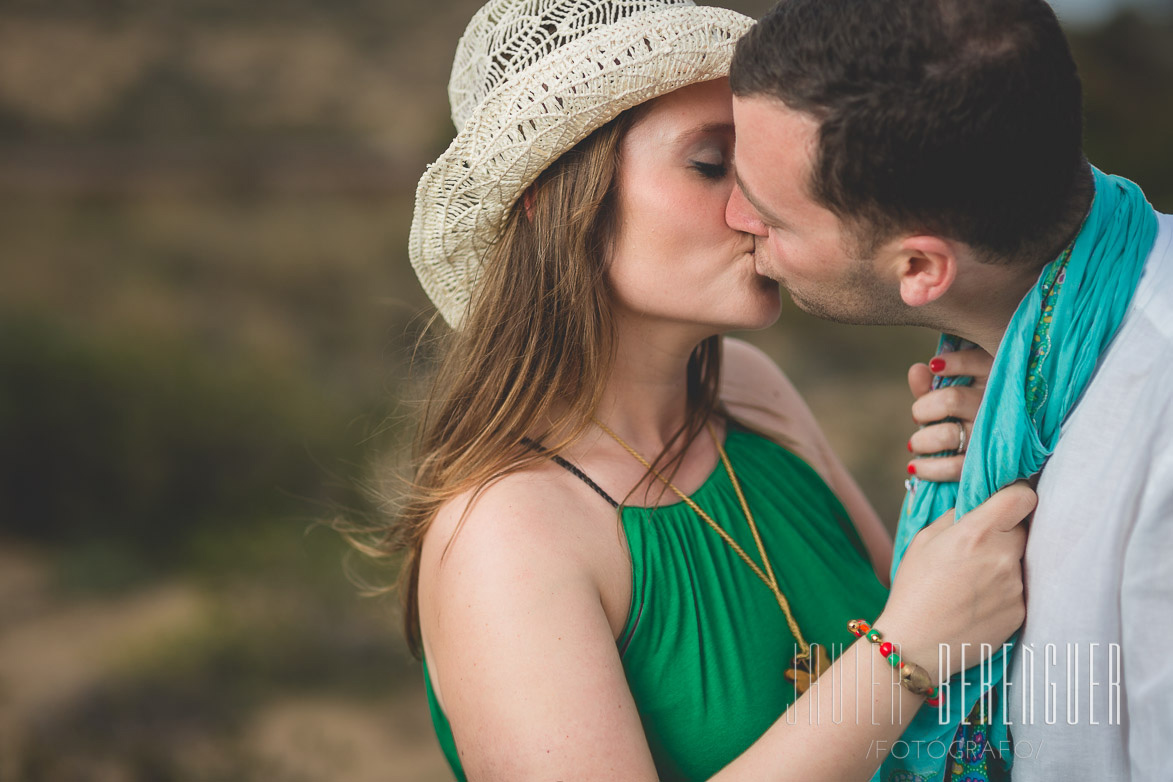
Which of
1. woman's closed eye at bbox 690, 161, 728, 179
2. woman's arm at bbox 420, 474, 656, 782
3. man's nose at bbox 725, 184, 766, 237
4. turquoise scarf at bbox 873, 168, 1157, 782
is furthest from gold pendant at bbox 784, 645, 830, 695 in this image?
woman's closed eye at bbox 690, 161, 728, 179

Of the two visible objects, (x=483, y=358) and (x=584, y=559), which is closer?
(x=584, y=559)

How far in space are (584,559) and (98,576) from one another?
523 centimetres

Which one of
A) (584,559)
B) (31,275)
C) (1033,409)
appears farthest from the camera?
(31,275)

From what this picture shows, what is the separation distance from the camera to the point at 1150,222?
1.52m

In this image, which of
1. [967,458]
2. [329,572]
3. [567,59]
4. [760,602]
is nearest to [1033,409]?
[967,458]

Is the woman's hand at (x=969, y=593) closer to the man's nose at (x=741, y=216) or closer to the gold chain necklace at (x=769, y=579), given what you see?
the gold chain necklace at (x=769, y=579)

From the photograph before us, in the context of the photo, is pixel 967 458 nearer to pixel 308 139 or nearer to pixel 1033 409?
pixel 1033 409

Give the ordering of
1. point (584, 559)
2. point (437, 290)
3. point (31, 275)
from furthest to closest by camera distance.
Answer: point (31, 275) < point (437, 290) < point (584, 559)

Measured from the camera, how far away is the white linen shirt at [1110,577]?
1.34 m

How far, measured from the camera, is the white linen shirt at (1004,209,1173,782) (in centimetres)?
134

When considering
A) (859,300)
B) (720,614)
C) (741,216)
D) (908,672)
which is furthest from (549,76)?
(908,672)

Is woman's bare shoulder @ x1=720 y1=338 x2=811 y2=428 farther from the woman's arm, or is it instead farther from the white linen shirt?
the white linen shirt

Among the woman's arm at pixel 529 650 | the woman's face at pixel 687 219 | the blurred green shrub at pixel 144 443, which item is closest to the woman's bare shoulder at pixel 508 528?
the woman's arm at pixel 529 650

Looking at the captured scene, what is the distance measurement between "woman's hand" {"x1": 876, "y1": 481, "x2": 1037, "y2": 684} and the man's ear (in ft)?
1.13
